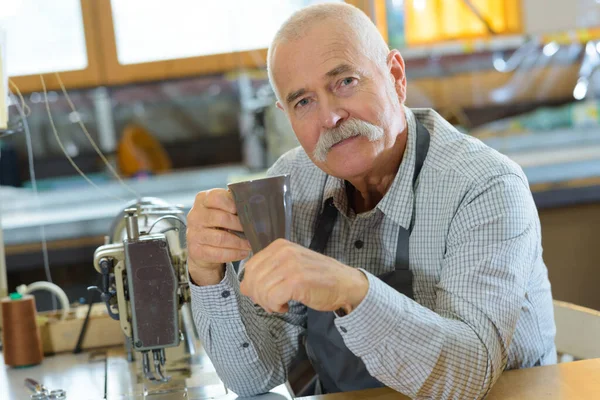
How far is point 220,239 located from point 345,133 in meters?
0.35

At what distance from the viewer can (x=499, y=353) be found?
1.16m

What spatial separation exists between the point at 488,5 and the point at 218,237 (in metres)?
2.84

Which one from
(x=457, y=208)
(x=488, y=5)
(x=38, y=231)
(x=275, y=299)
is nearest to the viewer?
(x=275, y=299)

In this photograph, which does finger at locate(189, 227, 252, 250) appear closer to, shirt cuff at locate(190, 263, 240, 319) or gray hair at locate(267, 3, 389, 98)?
shirt cuff at locate(190, 263, 240, 319)

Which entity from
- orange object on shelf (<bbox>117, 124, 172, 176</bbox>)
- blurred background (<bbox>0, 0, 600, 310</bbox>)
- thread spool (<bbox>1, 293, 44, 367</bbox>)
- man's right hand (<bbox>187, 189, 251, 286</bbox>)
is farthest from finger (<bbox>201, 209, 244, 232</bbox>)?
orange object on shelf (<bbox>117, 124, 172, 176</bbox>)

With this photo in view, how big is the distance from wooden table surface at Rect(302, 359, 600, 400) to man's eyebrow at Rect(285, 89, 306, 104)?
541mm

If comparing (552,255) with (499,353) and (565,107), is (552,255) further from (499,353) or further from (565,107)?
(499,353)

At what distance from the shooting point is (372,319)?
1.05 m

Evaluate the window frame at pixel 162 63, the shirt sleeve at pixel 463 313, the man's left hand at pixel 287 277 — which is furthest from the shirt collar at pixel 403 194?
the window frame at pixel 162 63

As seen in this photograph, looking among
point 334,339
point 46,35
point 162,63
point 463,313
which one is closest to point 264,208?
point 463,313

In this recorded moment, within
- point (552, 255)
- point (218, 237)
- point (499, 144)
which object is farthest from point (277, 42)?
point (499, 144)

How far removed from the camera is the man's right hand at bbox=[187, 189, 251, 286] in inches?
44.2

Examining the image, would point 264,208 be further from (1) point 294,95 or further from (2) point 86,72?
(2) point 86,72

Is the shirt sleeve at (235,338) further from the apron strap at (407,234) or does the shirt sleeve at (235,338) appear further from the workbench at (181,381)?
the apron strap at (407,234)
